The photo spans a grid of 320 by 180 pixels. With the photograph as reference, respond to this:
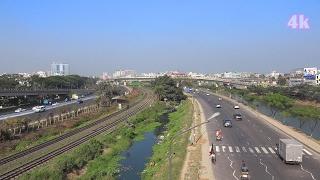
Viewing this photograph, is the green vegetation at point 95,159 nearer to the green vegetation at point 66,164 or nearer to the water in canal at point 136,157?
the green vegetation at point 66,164

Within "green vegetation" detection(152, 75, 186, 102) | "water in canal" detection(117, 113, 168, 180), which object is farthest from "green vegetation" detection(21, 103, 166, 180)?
"green vegetation" detection(152, 75, 186, 102)

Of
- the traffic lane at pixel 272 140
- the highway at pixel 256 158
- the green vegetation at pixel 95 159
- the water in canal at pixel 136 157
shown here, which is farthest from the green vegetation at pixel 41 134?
the traffic lane at pixel 272 140

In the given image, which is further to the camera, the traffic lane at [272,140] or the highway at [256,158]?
the traffic lane at [272,140]

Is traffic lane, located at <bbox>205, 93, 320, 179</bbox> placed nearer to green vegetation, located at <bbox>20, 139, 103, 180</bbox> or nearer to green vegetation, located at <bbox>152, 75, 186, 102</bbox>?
green vegetation, located at <bbox>20, 139, 103, 180</bbox>

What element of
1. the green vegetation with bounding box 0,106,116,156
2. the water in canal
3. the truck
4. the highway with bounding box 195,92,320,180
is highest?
the truck

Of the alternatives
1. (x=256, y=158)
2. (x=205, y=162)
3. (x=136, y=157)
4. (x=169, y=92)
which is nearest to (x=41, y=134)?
(x=136, y=157)

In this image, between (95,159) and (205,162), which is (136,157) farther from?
(205,162)
